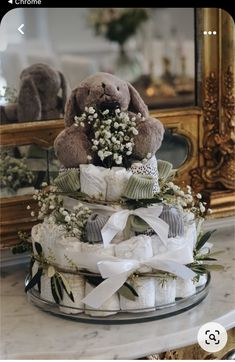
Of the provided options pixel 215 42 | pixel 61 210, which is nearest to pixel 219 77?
pixel 215 42

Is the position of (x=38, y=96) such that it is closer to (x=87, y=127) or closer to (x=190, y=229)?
(x=87, y=127)

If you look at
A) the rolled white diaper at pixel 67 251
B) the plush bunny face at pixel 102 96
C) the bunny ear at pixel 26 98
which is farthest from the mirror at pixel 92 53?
the rolled white diaper at pixel 67 251

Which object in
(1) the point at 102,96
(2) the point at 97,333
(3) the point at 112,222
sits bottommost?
(2) the point at 97,333

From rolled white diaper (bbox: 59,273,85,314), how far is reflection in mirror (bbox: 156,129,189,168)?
0.88 feet

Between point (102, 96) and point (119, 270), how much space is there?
0.62ft

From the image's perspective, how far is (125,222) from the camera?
66cm

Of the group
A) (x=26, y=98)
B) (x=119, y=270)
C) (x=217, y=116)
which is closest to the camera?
(x=119, y=270)

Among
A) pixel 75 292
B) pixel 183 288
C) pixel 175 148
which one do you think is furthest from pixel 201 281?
pixel 175 148

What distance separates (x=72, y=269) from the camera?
66cm

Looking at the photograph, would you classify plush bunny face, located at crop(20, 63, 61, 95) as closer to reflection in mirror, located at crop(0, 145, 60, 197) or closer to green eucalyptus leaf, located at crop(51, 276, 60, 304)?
reflection in mirror, located at crop(0, 145, 60, 197)

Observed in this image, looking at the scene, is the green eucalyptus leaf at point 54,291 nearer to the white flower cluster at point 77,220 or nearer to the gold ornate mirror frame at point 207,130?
the white flower cluster at point 77,220

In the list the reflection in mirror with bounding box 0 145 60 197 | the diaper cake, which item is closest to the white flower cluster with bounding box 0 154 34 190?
the reflection in mirror with bounding box 0 145 60 197

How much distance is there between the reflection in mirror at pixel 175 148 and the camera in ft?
2.90

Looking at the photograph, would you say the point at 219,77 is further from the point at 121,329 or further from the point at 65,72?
the point at 121,329
